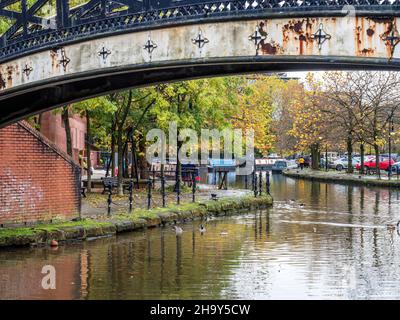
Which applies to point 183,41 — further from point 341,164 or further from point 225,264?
point 341,164

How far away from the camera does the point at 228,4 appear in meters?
11.4

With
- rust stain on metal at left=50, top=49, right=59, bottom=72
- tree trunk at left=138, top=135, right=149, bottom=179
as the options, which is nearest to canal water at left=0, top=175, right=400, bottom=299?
rust stain on metal at left=50, top=49, right=59, bottom=72

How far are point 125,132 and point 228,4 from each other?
2566cm

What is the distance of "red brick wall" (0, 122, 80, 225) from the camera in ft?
59.9

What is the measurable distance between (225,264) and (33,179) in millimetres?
6218

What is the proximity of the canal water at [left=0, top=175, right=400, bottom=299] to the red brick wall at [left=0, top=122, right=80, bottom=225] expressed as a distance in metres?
1.66

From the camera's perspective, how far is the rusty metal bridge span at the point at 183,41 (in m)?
10.4

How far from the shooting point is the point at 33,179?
62.0 ft

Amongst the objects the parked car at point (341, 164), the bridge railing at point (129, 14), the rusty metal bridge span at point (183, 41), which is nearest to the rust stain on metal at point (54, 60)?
the rusty metal bridge span at point (183, 41)

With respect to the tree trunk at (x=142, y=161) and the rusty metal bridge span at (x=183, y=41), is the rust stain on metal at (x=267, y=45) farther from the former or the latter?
the tree trunk at (x=142, y=161)

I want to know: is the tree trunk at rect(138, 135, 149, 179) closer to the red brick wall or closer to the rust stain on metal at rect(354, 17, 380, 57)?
the red brick wall

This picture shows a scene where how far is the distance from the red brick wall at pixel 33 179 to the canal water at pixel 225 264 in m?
1.66

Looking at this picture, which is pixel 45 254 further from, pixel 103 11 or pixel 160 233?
pixel 103 11
